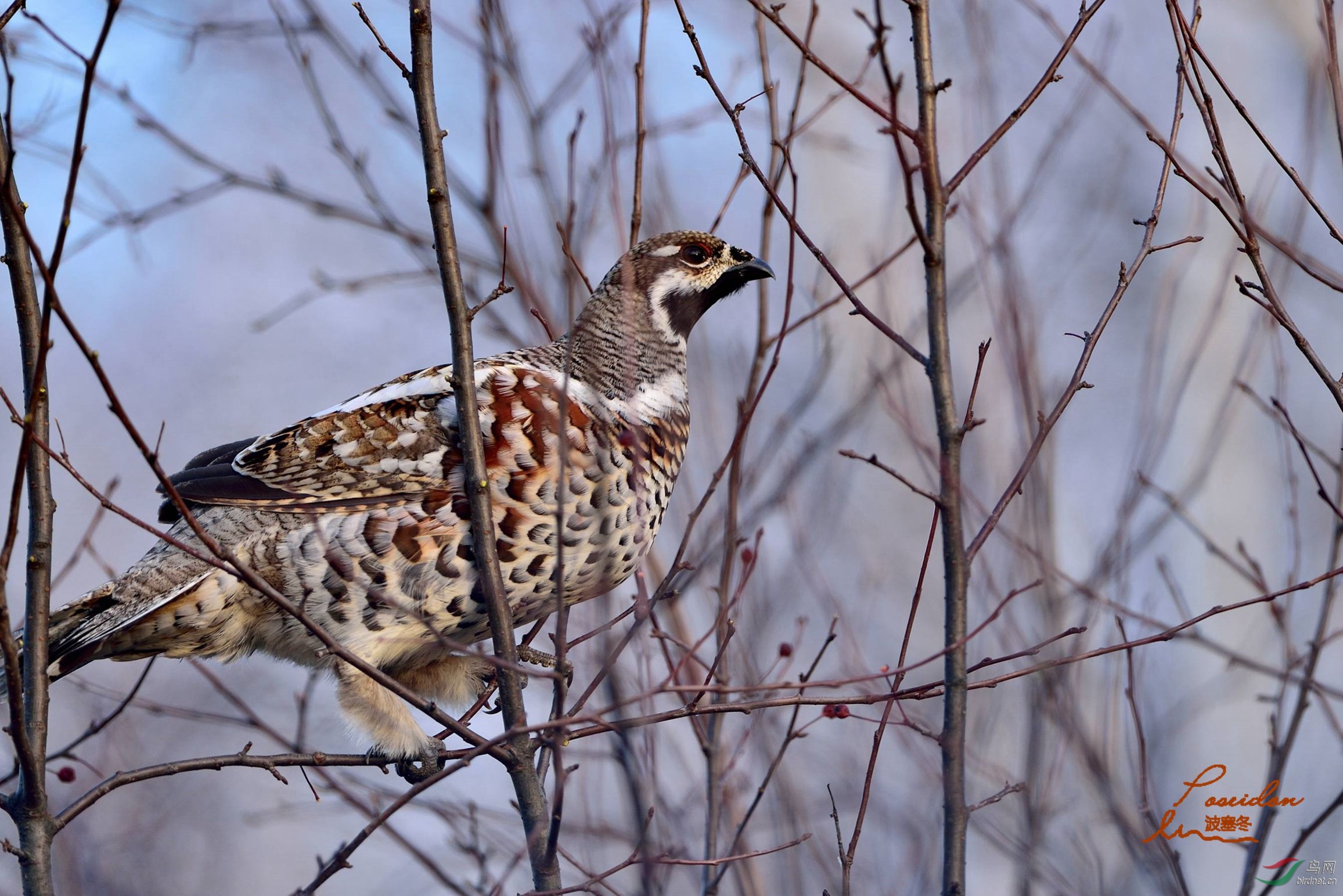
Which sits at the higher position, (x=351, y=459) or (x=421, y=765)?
(x=351, y=459)

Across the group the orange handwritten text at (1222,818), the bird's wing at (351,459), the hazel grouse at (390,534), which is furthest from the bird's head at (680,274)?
the orange handwritten text at (1222,818)

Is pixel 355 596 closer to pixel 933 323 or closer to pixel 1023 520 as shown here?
pixel 933 323

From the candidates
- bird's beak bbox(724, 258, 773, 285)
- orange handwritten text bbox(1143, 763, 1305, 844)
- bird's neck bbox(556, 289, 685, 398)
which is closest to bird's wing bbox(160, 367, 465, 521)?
bird's neck bbox(556, 289, 685, 398)

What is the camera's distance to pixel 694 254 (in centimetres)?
477

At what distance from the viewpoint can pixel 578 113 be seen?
4.38m

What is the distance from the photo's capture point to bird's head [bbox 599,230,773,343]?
15.6 feet

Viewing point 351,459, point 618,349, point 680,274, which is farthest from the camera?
point 680,274

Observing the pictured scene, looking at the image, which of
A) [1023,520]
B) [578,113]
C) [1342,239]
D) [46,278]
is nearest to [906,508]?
[1023,520]

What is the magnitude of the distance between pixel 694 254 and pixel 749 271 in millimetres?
251

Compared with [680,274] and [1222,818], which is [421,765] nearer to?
[680,274]

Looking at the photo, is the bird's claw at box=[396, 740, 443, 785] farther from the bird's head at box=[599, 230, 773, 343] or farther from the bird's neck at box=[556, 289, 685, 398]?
the bird's head at box=[599, 230, 773, 343]

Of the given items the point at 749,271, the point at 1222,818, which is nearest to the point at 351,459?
the point at 749,271

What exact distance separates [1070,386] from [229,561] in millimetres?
2096

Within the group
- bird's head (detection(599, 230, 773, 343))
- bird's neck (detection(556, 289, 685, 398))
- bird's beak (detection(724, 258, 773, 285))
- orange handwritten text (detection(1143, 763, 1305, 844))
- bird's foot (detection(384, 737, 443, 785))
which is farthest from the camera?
bird's head (detection(599, 230, 773, 343))
